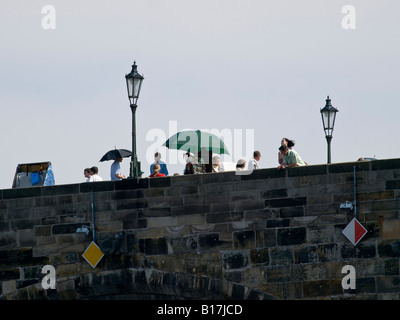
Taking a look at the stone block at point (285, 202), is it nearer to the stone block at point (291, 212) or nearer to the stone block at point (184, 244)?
the stone block at point (291, 212)

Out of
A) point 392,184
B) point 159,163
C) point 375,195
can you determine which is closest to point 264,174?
point 375,195

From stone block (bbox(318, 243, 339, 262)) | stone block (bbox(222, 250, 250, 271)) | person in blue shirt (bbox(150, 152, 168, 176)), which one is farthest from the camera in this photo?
person in blue shirt (bbox(150, 152, 168, 176))

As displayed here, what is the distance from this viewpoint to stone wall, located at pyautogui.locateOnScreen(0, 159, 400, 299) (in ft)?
85.9

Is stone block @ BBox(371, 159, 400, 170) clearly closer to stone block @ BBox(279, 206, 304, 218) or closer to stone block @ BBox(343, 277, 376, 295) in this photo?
stone block @ BBox(279, 206, 304, 218)

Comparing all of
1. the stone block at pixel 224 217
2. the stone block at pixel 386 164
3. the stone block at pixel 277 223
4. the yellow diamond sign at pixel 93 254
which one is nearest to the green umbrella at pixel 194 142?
the stone block at pixel 224 217

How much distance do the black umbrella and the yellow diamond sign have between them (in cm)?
261

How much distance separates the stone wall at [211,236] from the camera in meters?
26.2

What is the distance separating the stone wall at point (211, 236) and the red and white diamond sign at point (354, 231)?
0.12 metres

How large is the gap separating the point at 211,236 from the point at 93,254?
Answer: 2.64 meters

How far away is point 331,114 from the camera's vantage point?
32.2 meters

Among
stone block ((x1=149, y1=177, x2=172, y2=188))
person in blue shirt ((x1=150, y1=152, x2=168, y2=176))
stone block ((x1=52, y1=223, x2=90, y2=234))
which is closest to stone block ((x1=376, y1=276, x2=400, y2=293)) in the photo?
stone block ((x1=149, y1=177, x2=172, y2=188))

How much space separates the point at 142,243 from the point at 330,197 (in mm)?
4154

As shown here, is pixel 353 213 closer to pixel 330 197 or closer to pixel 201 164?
pixel 330 197

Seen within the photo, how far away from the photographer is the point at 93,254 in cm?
2814
